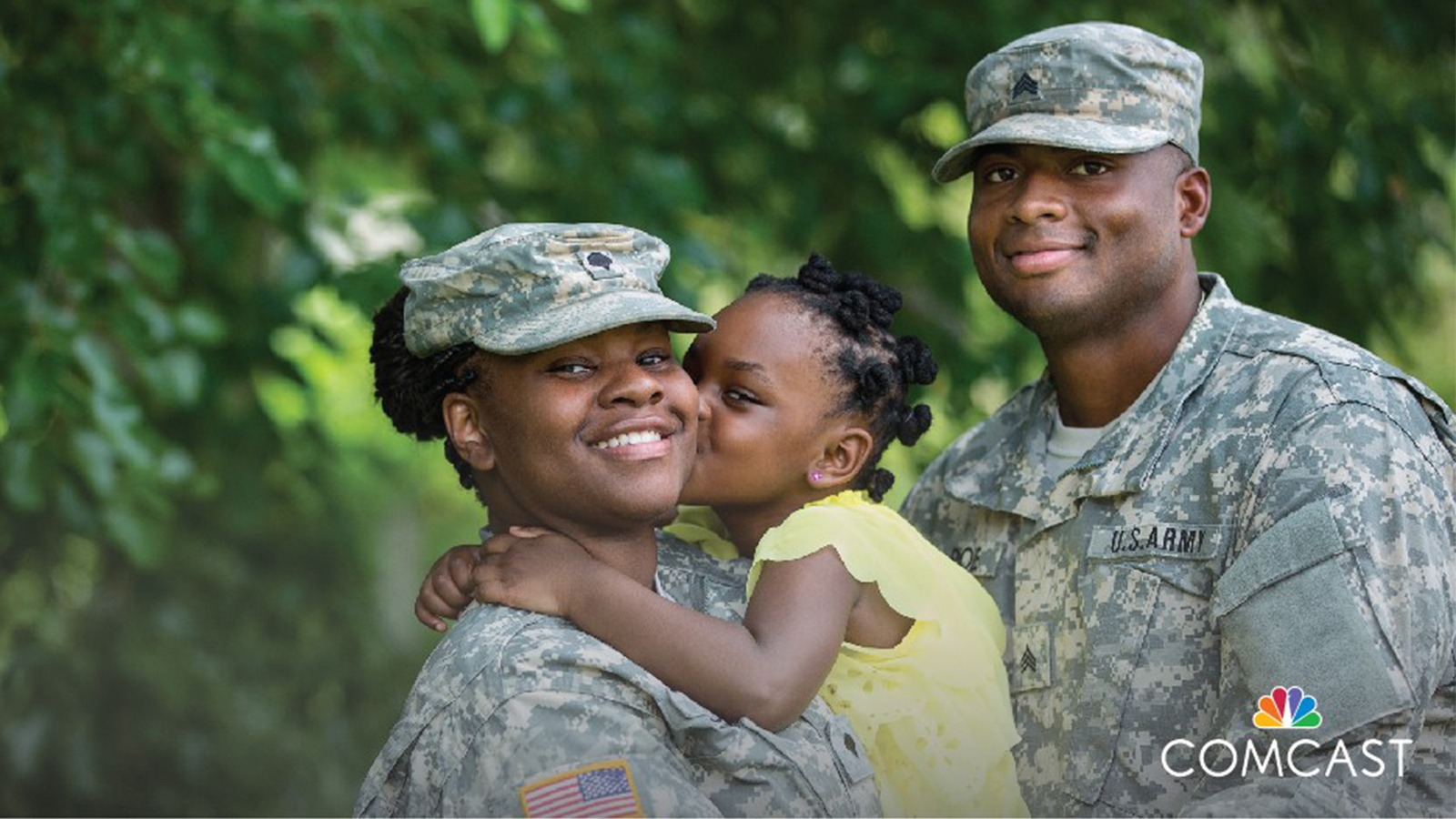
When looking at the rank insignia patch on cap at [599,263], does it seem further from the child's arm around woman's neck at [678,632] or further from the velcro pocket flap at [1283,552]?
the velcro pocket flap at [1283,552]

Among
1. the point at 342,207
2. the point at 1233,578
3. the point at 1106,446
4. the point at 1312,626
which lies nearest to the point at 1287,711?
the point at 1312,626

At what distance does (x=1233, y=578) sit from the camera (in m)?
3.18

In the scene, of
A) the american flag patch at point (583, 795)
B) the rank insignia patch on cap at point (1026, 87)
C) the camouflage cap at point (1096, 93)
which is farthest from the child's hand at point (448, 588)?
the rank insignia patch on cap at point (1026, 87)

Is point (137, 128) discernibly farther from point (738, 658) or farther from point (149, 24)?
point (738, 658)

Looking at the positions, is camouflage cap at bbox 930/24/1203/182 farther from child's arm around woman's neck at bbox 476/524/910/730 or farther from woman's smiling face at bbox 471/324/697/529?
child's arm around woman's neck at bbox 476/524/910/730

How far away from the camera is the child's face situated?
3480 millimetres

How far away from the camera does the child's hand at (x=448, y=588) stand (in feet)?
10.2

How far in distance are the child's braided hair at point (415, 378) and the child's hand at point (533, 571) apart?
9.3 inches

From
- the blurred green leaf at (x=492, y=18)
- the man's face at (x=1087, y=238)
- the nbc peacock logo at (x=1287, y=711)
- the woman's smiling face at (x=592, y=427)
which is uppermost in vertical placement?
Answer: the blurred green leaf at (x=492, y=18)

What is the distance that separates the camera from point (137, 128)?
5.29 meters

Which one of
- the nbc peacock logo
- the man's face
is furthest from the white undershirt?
the nbc peacock logo

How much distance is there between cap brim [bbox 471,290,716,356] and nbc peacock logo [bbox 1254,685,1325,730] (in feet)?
3.76

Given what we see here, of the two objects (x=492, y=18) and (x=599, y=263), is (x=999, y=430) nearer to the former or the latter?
(x=599, y=263)

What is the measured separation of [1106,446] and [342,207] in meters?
2.74
